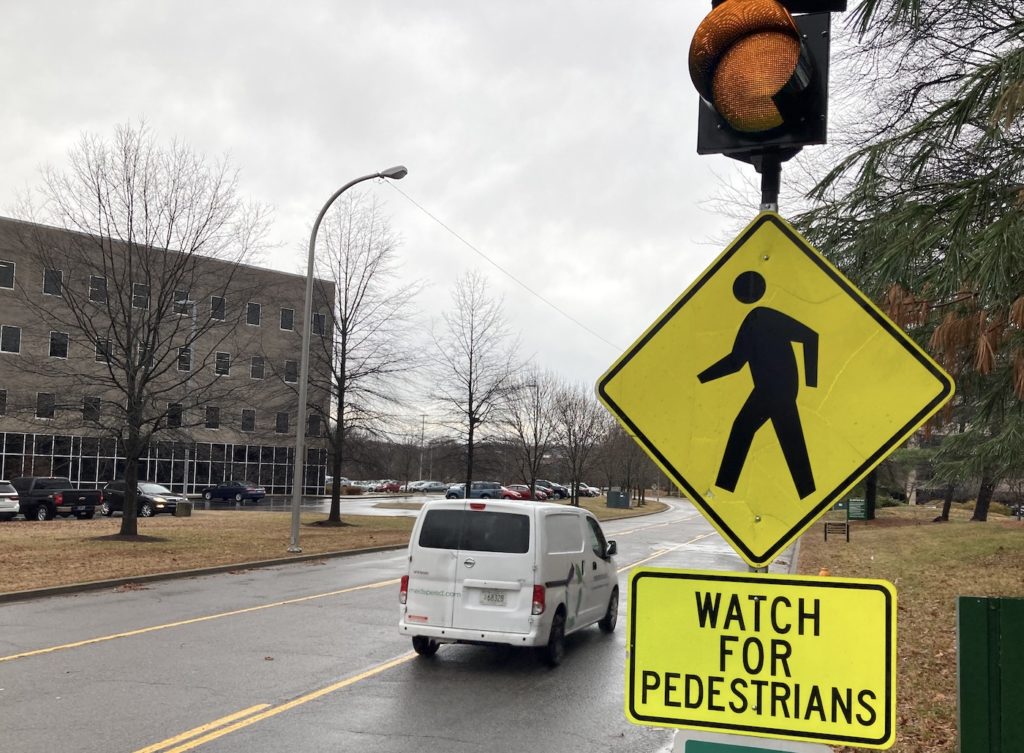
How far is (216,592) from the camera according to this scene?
15.5 meters

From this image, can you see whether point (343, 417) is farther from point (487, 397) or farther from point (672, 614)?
point (672, 614)

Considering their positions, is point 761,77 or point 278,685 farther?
point 278,685

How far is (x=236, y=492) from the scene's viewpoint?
57.5 meters

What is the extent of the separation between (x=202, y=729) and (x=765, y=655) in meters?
5.58

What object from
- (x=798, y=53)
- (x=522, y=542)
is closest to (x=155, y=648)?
(x=522, y=542)

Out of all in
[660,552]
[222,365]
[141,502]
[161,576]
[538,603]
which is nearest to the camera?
[538,603]

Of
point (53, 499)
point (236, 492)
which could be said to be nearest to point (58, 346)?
point (236, 492)

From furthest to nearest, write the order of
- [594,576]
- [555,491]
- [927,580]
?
[555,491] → [927,580] → [594,576]

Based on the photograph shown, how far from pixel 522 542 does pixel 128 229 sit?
16467 mm

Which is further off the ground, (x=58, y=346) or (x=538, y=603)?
(x=58, y=346)

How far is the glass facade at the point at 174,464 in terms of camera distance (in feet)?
164

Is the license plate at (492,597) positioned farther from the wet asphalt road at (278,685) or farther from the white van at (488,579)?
the wet asphalt road at (278,685)

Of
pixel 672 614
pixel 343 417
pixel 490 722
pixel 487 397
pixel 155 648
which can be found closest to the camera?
pixel 672 614

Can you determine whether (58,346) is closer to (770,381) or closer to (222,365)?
(222,365)
